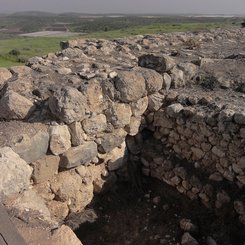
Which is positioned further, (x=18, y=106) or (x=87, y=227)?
(x=87, y=227)

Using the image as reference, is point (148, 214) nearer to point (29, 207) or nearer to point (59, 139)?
point (59, 139)

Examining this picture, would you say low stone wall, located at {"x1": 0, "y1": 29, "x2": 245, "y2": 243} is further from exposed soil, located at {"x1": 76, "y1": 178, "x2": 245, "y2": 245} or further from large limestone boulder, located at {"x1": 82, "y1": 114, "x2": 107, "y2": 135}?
exposed soil, located at {"x1": 76, "y1": 178, "x2": 245, "y2": 245}

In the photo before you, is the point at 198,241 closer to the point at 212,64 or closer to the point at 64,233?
the point at 64,233

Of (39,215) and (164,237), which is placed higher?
(39,215)

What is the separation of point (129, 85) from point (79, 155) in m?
1.35

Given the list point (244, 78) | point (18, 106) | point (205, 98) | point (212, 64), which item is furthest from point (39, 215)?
point (212, 64)

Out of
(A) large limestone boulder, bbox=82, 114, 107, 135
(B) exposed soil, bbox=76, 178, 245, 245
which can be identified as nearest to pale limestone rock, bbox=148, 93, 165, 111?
(A) large limestone boulder, bbox=82, 114, 107, 135

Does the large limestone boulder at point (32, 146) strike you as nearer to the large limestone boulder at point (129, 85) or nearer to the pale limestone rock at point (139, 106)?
the large limestone boulder at point (129, 85)

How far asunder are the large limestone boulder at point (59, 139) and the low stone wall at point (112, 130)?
0.01 meters

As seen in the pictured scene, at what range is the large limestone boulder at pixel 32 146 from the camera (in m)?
4.61

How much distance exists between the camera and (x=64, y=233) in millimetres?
3600

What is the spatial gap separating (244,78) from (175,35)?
441 cm

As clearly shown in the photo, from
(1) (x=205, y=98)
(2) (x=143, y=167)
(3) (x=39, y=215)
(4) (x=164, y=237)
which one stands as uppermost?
(1) (x=205, y=98)

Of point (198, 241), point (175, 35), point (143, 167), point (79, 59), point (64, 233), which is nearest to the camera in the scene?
point (64, 233)
